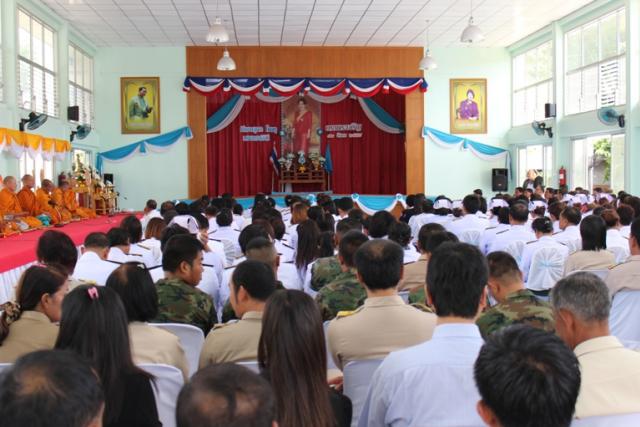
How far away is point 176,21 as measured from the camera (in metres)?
14.8

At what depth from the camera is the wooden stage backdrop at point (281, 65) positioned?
57.3 feet

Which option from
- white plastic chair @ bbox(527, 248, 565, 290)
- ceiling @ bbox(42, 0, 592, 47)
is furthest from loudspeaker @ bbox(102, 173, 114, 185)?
white plastic chair @ bbox(527, 248, 565, 290)

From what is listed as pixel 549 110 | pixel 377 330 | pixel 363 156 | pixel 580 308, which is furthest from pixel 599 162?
pixel 580 308

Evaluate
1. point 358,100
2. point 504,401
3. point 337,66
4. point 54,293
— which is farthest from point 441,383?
point 358,100

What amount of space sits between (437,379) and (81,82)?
1601 centimetres

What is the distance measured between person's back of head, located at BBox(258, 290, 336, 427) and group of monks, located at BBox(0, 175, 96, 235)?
9543mm

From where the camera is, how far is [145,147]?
17578mm

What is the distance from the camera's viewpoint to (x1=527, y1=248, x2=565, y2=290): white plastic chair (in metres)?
5.64

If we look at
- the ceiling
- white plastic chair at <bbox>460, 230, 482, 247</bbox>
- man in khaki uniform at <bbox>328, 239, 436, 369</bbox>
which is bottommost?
man in khaki uniform at <bbox>328, 239, 436, 369</bbox>

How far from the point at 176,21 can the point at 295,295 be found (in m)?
13.6

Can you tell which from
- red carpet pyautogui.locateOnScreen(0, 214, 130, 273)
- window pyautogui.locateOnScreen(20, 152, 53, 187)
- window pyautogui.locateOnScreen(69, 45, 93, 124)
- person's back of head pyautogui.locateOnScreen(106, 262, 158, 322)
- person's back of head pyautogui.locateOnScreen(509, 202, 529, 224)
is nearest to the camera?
person's back of head pyautogui.locateOnScreen(106, 262, 158, 322)

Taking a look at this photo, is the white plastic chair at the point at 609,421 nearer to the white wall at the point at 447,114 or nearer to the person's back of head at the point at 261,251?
the person's back of head at the point at 261,251

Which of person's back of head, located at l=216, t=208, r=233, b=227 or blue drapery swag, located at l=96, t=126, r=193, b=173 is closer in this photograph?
person's back of head, located at l=216, t=208, r=233, b=227

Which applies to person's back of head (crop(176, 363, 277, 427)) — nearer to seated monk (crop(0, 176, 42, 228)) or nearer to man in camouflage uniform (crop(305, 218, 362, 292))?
man in camouflage uniform (crop(305, 218, 362, 292))
